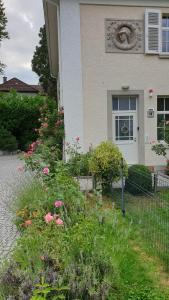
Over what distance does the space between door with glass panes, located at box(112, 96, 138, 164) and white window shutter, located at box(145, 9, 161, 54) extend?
157 cm

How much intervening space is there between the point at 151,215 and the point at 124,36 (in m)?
6.29

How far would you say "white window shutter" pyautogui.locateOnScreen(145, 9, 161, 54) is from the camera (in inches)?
401

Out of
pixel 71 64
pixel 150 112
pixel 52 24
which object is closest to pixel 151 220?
pixel 150 112

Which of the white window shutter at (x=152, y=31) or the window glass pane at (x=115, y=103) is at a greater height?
the white window shutter at (x=152, y=31)

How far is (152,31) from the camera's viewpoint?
10289mm

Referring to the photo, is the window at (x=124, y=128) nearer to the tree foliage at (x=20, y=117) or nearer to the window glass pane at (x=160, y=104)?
the window glass pane at (x=160, y=104)

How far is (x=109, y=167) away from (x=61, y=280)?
4956mm

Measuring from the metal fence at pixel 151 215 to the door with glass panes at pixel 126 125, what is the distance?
13.3 ft

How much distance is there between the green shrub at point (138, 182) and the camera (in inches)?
237

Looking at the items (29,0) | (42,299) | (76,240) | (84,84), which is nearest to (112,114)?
(84,84)

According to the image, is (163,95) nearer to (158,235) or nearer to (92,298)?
(158,235)

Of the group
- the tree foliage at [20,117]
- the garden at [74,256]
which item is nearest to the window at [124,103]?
the garden at [74,256]

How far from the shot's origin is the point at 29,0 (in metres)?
13.7

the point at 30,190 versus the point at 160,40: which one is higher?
the point at 160,40
